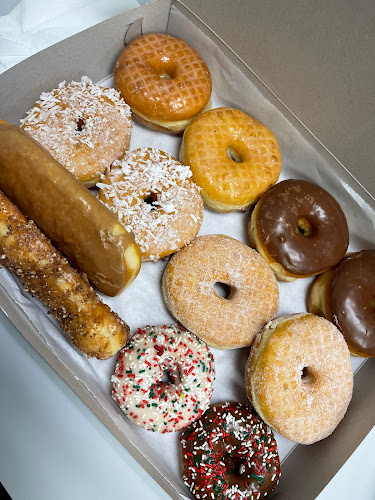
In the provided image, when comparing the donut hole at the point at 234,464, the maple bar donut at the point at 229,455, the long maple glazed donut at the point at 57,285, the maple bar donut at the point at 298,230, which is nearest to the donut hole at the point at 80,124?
the long maple glazed donut at the point at 57,285

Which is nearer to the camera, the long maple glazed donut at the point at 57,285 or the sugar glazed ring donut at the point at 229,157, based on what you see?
the long maple glazed donut at the point at 57,285

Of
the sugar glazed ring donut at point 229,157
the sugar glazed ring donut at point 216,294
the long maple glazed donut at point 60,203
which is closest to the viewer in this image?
the long maple glazed donut at point 60,203

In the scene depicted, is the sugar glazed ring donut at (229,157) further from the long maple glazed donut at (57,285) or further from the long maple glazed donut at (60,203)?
the long maple glazed donut at (57,285)

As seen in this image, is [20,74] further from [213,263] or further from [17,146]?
[213,263]

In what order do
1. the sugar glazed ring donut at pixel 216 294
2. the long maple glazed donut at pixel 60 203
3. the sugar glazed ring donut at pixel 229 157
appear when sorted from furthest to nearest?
the sugar glazed ring donut at pixel 229 157 < the sugar glazed ring donut at pixel 216 294 < the long maple glazed donut at pixel 60 203

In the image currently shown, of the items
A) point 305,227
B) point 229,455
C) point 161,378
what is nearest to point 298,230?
point 305,227

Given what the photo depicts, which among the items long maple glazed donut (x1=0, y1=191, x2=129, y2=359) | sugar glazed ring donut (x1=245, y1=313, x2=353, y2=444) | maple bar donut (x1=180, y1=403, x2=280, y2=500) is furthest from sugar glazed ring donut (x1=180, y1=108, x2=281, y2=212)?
maple bar donut (x1=180, y1=403, x2=280, y2=500)

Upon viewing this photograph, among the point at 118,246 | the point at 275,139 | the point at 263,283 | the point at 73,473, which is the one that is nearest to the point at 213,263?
the point at 263,283

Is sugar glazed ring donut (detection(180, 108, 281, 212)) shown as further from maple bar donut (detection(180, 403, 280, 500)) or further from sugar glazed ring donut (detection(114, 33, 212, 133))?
maple bar donut (detection(180, 403, 280, 500))
